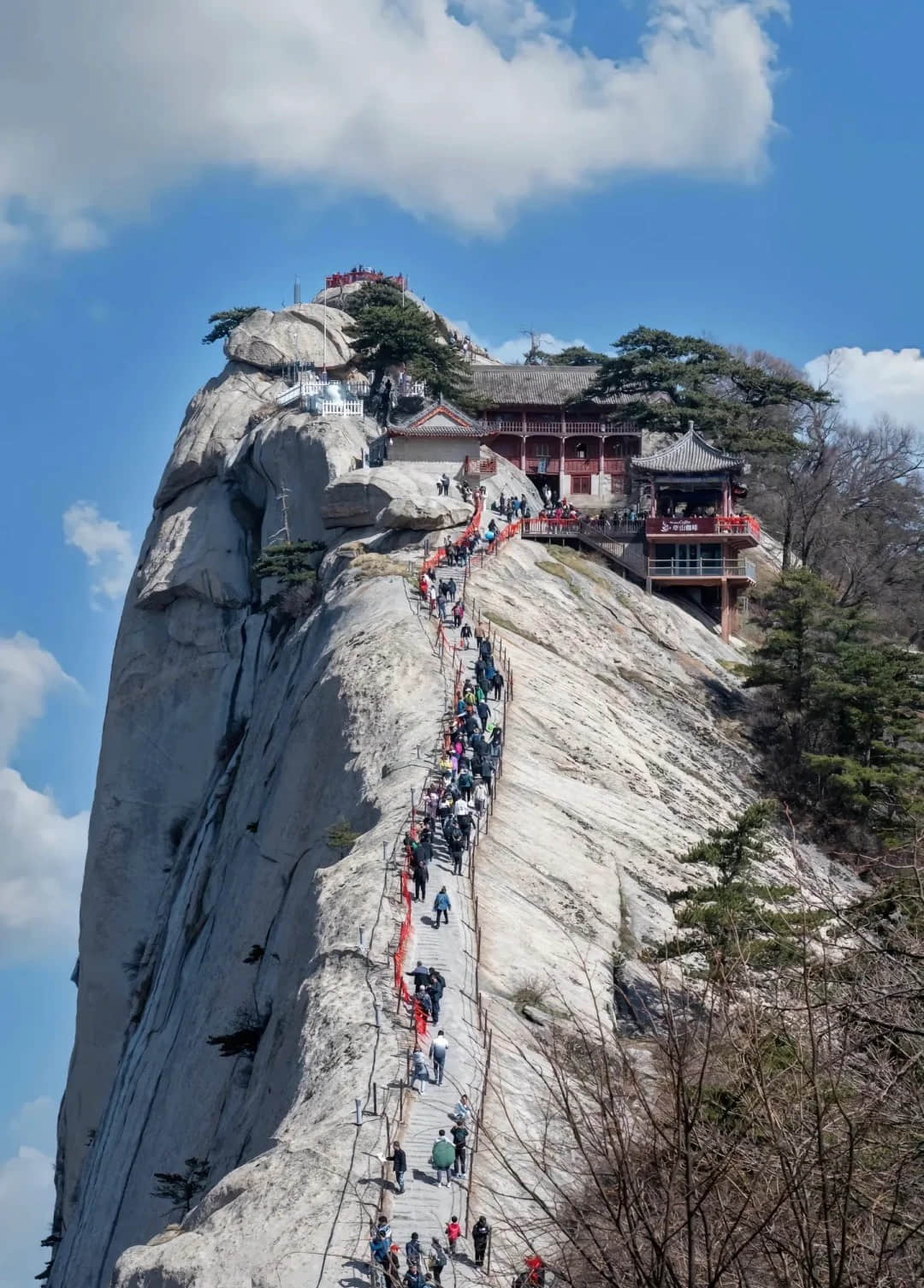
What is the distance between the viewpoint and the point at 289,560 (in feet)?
191

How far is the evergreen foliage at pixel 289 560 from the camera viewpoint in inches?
Result: 2277

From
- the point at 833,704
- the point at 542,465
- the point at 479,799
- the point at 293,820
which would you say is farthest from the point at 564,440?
the point at 479,799

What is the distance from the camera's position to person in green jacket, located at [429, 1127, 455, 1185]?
65.4ft

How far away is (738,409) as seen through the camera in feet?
228

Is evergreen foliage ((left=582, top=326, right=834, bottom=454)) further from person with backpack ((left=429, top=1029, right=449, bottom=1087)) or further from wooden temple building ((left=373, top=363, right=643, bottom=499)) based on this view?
person with backpack ((left=429, top=1029, right=449, bottom=1087))

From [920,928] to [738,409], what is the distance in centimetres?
5393

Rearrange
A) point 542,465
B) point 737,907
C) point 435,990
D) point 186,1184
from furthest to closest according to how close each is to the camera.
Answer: point 542,465 → point 186,1184 → point 737,907 → point 435,990

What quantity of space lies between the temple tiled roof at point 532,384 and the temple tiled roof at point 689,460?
11373mm

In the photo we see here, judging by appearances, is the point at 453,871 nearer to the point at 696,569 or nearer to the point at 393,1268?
the point at 393,1268

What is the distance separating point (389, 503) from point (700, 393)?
64.6 feet

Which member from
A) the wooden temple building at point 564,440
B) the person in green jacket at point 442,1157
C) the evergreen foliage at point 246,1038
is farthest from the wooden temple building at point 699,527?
the person in green jacket at point 442,1157

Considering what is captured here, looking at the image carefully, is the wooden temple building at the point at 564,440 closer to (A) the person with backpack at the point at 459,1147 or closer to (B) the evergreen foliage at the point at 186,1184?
(B) the evergreen foliage at the point at 186,1184

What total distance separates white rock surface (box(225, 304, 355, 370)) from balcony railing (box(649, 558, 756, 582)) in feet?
73.2

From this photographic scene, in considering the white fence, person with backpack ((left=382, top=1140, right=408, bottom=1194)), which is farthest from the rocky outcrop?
person with backpack ((left=382, top=1140, right=408, bottom=1194))
